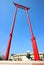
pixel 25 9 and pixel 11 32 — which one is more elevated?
pixel 25 9

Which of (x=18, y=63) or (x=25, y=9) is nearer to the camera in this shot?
(x=18, y=63)

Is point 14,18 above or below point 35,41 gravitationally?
above

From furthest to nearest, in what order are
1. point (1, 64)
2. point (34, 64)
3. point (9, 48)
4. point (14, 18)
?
point (14, 18)
point (9, 48)
point (1, 64)
point (34, 64)

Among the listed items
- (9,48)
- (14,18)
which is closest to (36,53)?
(9,48)

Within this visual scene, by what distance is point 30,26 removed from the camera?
54.3ft

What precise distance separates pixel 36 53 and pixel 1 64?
583cm

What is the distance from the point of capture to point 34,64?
27.2 feet

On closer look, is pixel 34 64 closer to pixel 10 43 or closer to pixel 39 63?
pixel 39 63

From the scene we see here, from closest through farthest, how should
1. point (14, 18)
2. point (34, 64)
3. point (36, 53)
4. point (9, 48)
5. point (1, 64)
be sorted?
point (34, 64)
point (1, 64)
point (36, 53)
point (9, 48)
point (14, 18)

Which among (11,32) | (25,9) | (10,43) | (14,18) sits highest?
(25,9)

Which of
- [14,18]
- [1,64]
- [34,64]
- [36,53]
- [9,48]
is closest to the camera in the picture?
[34,64]

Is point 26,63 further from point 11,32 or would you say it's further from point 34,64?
point 11,32

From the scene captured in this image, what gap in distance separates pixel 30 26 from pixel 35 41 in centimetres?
254

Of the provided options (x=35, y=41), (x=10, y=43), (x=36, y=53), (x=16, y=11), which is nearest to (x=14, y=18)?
(x=16, y=11)
